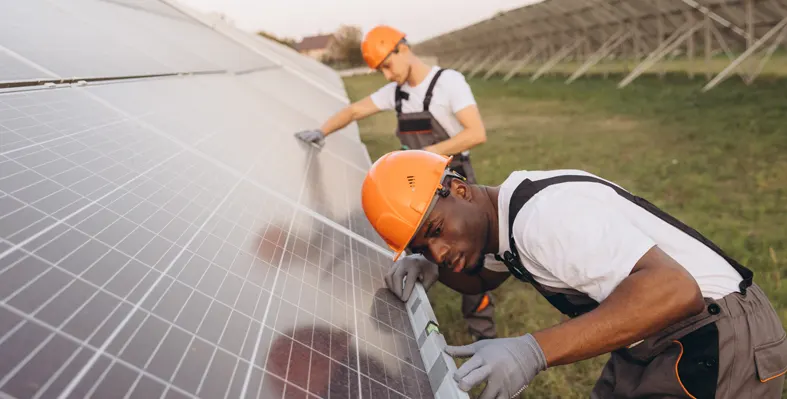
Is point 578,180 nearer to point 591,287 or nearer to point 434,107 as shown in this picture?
point 591,287

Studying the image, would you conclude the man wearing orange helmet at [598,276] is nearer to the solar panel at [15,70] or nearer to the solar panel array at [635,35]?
the solar panel at [15,70]

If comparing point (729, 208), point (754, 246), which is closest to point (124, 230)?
point (754, 246)

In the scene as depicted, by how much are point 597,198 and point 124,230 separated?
1439 mm

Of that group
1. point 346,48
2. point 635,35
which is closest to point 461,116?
point 635,35

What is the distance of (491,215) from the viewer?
2.20 metres

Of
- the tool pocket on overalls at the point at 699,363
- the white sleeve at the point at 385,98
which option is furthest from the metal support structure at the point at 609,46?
the tool pocket on overalls at the point at 699,363

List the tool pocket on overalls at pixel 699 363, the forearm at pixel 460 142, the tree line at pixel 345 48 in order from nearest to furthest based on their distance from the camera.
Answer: the tool pocket on overalls at pixel 699 363 < the forearm at pixel 460 142 < the tree line at pixel 345 48

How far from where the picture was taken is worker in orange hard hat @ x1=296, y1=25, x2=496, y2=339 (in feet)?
12.3

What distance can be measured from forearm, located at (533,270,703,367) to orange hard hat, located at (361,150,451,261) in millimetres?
701

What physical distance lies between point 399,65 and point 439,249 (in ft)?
6.65

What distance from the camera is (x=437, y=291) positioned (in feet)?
15.5

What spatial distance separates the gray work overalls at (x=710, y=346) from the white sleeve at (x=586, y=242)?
162 mm

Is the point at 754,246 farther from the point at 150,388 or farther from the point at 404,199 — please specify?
the point at 150,388

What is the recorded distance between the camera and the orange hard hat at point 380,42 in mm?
3859
